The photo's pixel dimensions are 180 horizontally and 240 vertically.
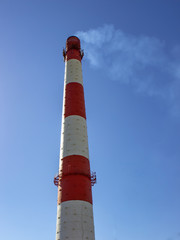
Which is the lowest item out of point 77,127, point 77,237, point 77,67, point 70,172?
point 77,237

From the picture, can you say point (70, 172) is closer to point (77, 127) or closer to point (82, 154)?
point (82, 154)

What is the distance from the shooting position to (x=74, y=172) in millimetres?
22500

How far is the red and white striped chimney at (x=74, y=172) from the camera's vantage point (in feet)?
65.2

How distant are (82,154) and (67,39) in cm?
2205

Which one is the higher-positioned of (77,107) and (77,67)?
(77,67)

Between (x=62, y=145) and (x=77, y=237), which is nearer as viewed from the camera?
(x=77, y=237)

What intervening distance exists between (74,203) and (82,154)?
211 inches

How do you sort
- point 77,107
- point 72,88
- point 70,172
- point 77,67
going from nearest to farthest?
point 70,172
point 77,107
point 72,88
point 77,67

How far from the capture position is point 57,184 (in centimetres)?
2348

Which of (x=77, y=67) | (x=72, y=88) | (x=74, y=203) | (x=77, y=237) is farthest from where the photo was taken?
(x=77, y=67)

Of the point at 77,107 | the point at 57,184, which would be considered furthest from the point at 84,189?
the point at 77,107

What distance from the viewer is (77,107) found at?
27.8 metres

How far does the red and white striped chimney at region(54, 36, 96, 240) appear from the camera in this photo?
19.9m

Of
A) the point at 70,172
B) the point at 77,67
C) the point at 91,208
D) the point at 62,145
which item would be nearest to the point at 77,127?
the point at 62,145
